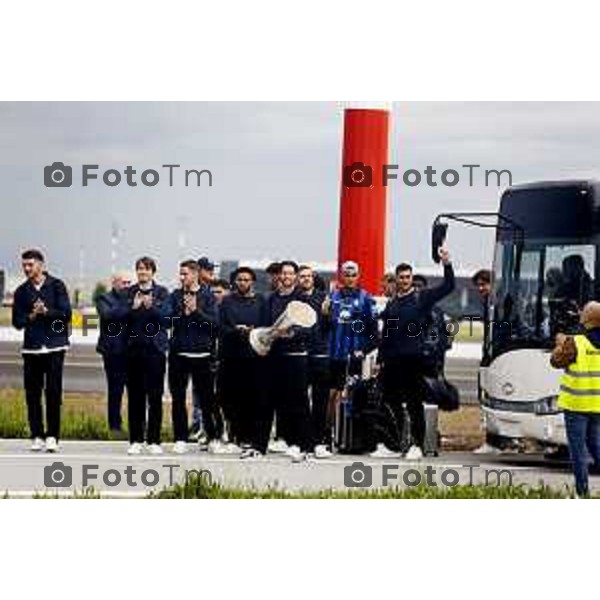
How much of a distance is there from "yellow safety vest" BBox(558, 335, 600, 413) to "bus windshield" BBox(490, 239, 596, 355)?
0.85 ft

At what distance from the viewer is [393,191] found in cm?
2048

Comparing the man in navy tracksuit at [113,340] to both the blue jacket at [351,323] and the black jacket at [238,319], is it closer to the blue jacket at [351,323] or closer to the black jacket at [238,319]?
the black jacket at [238,319]

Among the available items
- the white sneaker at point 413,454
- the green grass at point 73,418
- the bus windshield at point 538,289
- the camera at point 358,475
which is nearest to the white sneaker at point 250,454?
the green grass at point 73,418

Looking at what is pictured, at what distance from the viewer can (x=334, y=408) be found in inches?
822

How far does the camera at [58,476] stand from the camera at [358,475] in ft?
5.16

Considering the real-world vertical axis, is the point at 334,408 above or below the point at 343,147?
below

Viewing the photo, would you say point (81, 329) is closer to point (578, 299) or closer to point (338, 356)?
point (338, 356)

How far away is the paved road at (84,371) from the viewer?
20469mm

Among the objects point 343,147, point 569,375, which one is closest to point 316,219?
point 343,147
